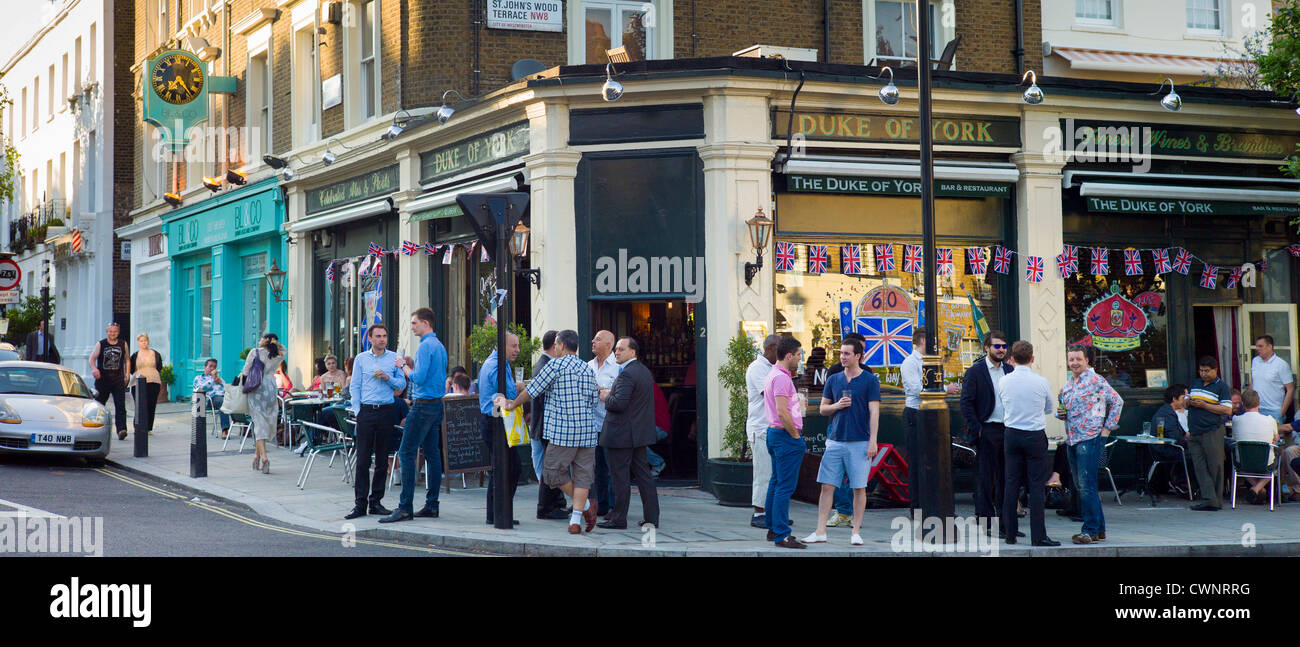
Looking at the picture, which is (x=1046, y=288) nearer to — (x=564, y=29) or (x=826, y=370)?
(x=826, y=370)

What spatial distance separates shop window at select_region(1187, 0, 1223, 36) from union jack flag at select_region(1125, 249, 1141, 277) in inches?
248

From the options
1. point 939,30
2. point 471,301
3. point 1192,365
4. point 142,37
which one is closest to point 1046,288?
point 1192,365

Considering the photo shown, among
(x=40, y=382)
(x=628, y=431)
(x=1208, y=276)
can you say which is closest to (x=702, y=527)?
(x=628, y=431)

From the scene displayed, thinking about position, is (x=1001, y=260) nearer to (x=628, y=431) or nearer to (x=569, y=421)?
(x=628, y=431)

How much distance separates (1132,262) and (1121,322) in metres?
0.77

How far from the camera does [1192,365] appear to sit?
15477mm

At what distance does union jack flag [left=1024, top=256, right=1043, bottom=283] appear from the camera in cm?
1458

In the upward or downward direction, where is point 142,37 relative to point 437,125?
upward

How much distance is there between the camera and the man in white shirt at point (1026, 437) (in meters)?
9.95

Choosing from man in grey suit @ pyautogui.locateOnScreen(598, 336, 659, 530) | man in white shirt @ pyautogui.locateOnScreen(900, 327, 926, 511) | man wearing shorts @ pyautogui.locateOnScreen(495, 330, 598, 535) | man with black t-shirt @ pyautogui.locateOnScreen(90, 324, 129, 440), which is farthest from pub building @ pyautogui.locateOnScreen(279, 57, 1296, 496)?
man with black t-shirt @ pyautogui.locateOnScreen(90, 324, 129, 440)

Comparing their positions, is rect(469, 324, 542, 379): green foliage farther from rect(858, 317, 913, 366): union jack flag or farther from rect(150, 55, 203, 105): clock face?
rect(150, 55, 203, 105): clock face

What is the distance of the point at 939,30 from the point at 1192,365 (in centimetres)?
607

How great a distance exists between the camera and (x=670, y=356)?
47.1 feet

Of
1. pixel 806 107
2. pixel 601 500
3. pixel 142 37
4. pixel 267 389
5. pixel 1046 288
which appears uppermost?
pixel 142 37
